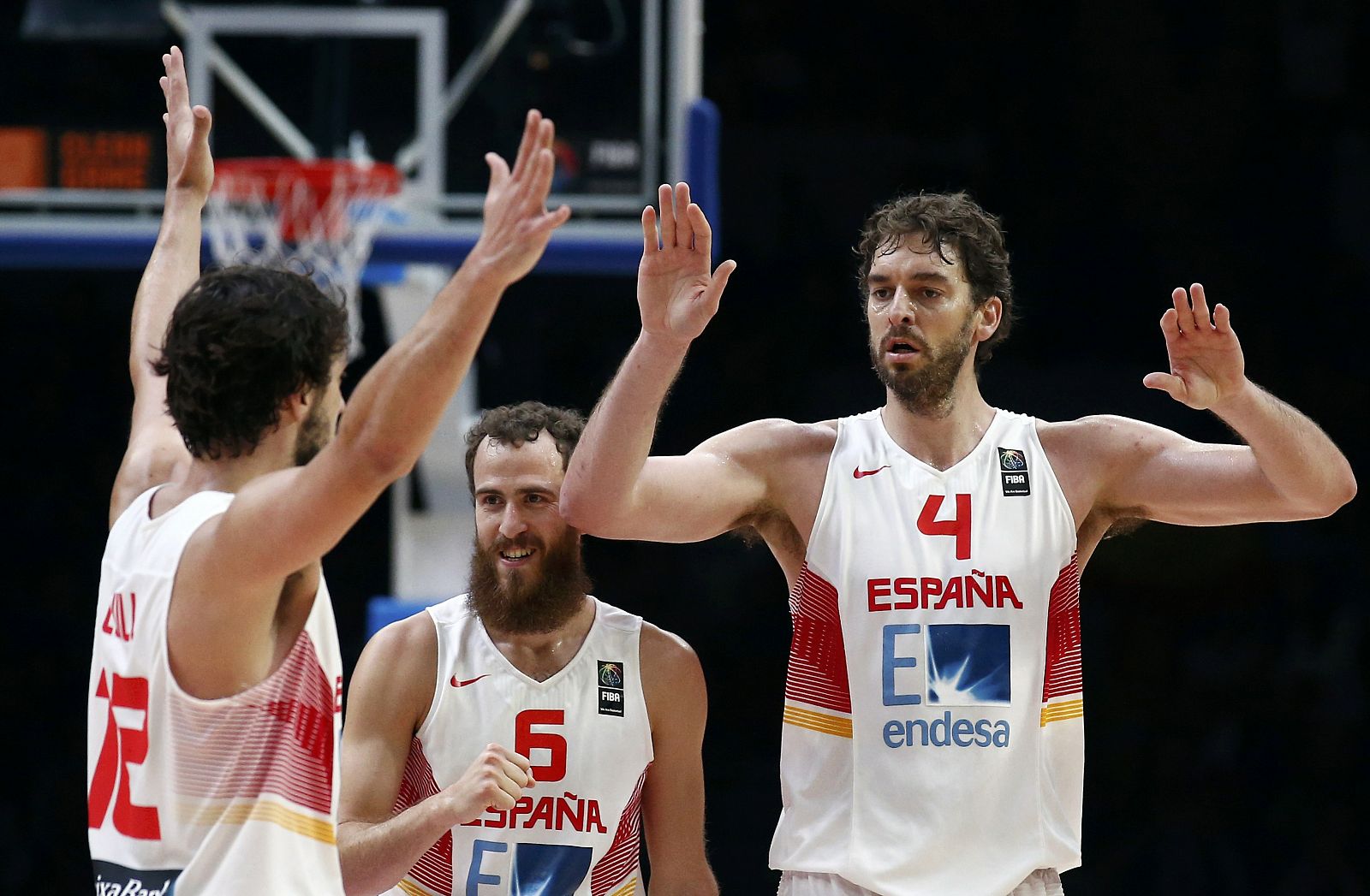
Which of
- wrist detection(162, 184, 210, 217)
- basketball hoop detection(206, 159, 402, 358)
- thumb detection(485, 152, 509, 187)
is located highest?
basketball hoop detection(206, 159, 402, 358)

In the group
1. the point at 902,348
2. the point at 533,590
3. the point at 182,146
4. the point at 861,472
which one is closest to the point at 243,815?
the point at 533,590

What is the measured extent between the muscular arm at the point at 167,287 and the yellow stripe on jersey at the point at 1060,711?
2.06m

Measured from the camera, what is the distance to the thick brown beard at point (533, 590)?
408 cm

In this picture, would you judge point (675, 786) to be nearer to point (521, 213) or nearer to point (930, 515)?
point (930, 515)

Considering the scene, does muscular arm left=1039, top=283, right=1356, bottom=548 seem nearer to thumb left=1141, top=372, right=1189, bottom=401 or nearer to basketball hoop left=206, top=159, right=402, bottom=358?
thumb left=1141, top=372, right=1189, bottom=401

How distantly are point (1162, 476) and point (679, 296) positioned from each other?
4.46 feet

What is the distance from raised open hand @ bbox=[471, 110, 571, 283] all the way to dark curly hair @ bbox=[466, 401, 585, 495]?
142cm

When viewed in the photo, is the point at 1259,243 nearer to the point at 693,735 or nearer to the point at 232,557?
the point at 693,735

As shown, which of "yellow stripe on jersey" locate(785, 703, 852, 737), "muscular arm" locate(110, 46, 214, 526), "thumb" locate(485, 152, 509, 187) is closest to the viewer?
"thumb" locate(485, 152, 509, 187)

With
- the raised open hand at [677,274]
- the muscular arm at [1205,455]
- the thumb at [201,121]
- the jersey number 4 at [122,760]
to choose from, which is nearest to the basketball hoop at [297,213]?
the thumb at [201,121]

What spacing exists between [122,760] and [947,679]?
185cm

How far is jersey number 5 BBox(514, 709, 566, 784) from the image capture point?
158 inches

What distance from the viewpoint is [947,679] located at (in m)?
3.84

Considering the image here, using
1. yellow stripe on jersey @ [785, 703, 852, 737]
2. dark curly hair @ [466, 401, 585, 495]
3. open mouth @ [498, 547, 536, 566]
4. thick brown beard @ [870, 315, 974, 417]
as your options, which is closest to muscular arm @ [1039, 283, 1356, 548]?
thick brown beard @ [870, 315, 974, 417]
